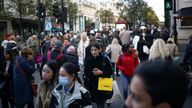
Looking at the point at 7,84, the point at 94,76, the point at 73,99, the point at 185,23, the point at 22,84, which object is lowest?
the point at 7,84

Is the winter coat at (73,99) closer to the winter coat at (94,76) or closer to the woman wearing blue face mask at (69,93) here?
the woman wearing blue face mask at (69,93)

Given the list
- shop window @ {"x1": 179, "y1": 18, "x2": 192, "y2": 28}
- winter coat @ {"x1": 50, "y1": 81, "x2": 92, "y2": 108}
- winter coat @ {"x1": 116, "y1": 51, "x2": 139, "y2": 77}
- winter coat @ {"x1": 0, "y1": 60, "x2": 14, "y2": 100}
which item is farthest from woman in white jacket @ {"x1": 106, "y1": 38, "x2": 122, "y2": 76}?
shop window @ {"x1": 179, "y1": 18, "x2": 192, "y2": 28}

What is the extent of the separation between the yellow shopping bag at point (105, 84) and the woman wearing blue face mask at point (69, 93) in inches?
110

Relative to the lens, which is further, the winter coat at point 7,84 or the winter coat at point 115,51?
the winter coat at point 115,51

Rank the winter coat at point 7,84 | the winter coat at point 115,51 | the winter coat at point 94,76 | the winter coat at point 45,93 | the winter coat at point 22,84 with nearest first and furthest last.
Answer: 1. the winter coat at point 45,93
2. the winter coat at point 94,76
3. the winter coat at point 22,84
4. the winter coat at point 7,84
5. the winter coat at point 115,51

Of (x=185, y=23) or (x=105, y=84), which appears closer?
(x=105, y=84)

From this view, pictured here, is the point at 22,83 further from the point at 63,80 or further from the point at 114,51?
the point at 114,51

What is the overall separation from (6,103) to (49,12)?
49057mm

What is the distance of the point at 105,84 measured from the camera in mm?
8102

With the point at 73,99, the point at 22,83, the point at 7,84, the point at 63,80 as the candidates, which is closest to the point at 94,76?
the point at 22,83

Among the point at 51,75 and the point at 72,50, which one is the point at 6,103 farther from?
the point at 51,75

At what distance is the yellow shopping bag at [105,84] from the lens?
8.05 metres

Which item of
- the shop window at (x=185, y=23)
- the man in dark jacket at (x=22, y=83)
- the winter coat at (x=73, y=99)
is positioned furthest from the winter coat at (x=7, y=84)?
the shop window at (x=185, y=23)

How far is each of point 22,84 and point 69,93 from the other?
141 inches
